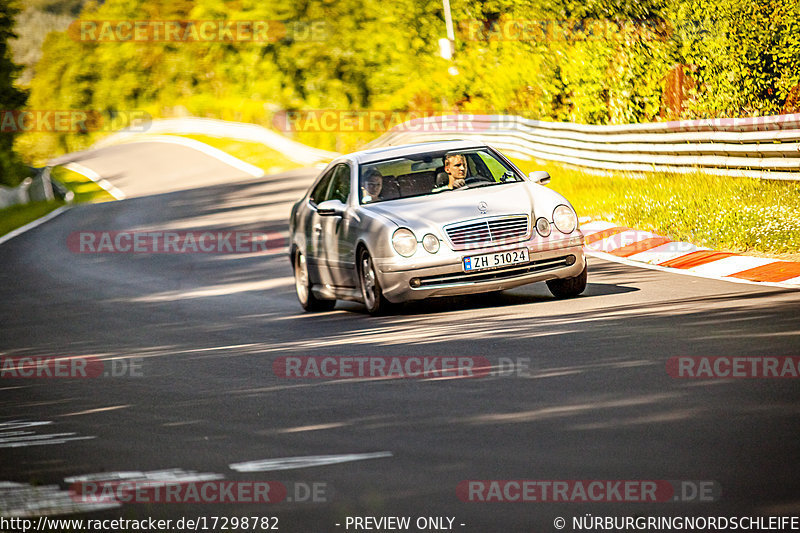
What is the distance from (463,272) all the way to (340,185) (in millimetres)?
2169

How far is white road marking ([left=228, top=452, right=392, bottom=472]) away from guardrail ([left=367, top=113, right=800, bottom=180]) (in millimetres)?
9609

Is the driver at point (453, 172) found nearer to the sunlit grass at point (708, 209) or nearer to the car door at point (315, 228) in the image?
the car door at point (315, 228)

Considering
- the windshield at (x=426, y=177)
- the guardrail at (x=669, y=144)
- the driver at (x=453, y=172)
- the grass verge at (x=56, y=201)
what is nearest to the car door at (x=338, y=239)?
the windshield at (x=426, y=177)

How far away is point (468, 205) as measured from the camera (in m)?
10.9

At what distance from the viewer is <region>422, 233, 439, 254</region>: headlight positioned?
421 inches

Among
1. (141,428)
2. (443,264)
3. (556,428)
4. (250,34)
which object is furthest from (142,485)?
(250,34)

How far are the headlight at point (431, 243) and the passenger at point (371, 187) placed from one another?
1082 mm

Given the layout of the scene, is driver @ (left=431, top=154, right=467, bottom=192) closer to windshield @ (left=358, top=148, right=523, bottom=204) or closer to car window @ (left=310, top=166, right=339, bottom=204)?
windshield @ (left=358, top=148, right=523, bottom=204)

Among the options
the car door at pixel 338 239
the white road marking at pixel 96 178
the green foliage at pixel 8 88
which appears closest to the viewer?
the car door at pixel 338 239

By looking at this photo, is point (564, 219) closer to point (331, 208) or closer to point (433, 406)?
point (331, 208)

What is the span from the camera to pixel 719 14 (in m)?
20.1

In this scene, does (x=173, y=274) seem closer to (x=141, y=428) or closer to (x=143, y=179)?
(x=141, y=428)

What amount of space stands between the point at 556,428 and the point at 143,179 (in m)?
47.0

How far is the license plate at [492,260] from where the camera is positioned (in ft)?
34.9
